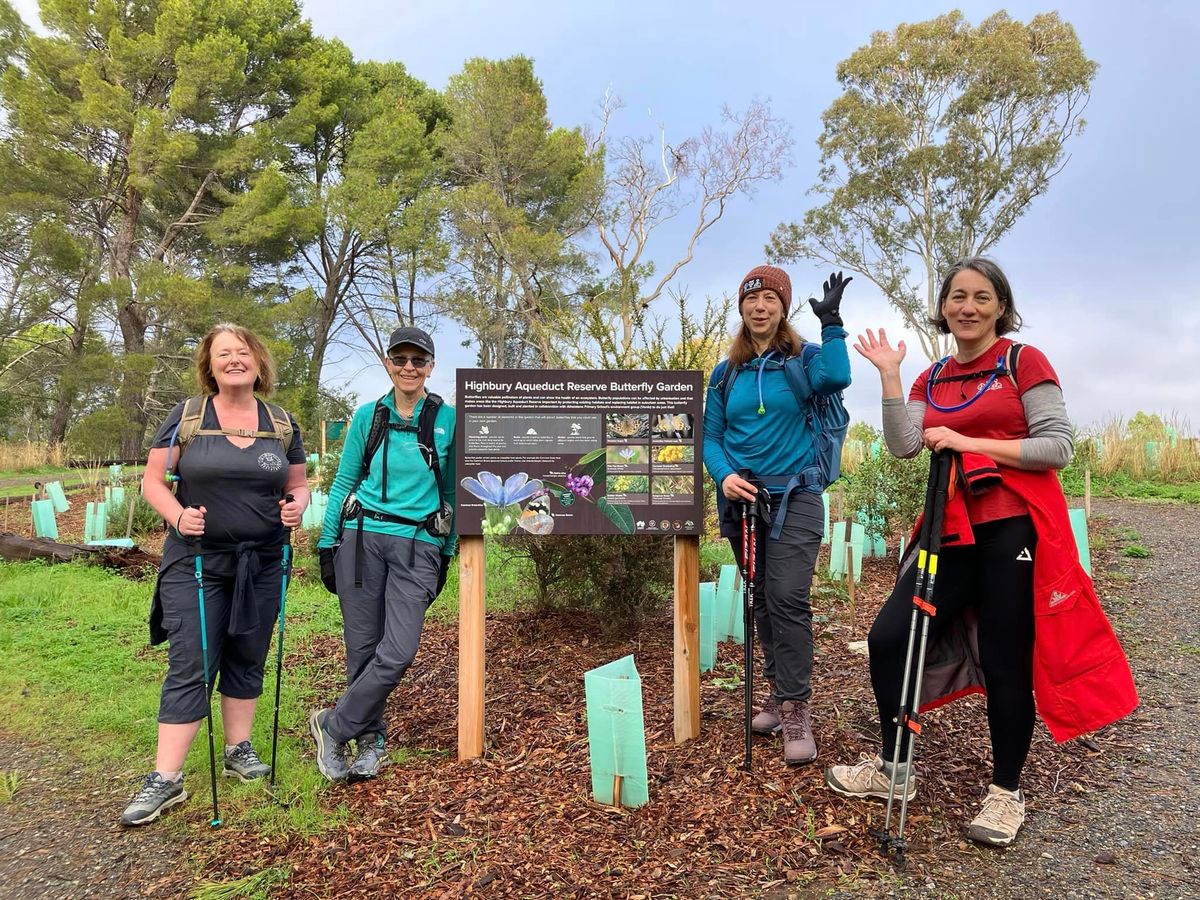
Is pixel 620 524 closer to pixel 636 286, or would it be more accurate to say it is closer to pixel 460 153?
pixel 636 286

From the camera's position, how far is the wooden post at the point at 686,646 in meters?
3.87

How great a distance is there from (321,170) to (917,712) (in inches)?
1397

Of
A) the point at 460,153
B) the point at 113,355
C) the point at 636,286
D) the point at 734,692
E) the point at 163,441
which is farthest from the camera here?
the point at 460,153

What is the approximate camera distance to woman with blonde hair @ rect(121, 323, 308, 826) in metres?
3.49

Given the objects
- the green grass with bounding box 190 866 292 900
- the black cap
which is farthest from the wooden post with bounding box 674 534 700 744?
the green grass with bounding box 190 866 292 900

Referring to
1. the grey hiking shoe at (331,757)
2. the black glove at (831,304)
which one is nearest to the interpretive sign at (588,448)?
the black glove at (831,304)

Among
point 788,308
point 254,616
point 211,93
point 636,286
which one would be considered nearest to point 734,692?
point 788,308

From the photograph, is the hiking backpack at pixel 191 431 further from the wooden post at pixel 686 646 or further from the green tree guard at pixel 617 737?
the wooden post at pixel 686 646

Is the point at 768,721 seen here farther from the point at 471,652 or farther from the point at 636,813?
the point at 471,652

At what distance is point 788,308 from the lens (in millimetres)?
3691

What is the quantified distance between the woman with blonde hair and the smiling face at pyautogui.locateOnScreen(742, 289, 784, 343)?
2285 millimetres

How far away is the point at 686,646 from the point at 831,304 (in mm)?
1780

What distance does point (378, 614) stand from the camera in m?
3.75

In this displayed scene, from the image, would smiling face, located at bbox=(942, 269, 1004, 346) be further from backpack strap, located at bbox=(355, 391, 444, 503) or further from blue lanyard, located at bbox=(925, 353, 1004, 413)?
backpack strap, located at bbox=(355, 391, 444, 503)
